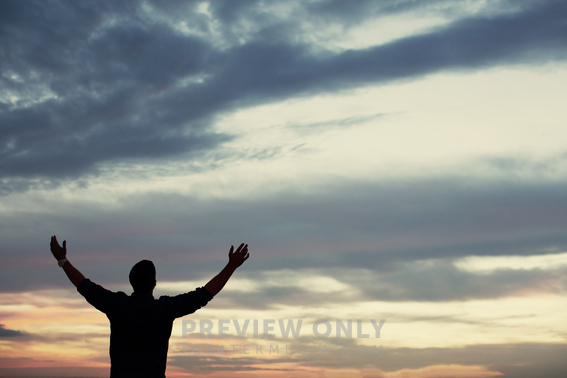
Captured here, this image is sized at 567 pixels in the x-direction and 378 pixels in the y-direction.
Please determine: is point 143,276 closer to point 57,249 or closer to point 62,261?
point 62,261

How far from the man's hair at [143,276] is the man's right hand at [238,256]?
134 centimetres

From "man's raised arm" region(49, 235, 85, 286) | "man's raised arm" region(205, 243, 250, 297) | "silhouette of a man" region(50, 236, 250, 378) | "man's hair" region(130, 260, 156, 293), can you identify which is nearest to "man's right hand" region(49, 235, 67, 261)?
"man's raised arm" region(49, 235, 85, 286)

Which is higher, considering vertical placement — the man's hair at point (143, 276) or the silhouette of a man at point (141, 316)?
the man's hair at point (143, 276)

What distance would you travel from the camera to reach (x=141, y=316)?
7738mm

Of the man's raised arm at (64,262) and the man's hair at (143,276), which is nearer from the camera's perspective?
the man's hair at (143,276)

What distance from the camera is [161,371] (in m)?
7.81

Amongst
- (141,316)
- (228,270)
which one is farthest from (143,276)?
(228,270)

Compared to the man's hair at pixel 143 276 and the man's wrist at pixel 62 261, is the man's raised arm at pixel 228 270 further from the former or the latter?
the man's wrist at pixel 62 261

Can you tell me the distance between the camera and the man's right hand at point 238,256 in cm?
839

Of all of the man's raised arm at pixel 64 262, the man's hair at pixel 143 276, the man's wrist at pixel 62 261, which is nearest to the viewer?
the man's hair at pixel 143 276

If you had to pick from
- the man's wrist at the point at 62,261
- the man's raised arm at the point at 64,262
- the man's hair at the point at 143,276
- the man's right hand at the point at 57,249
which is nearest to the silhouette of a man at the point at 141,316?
the man's hair at the point at 143,276

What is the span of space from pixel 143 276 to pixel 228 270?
1417mm

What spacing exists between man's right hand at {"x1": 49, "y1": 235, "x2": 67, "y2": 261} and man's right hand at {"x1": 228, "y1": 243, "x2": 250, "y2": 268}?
3.08 m

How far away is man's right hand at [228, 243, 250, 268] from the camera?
839cm
